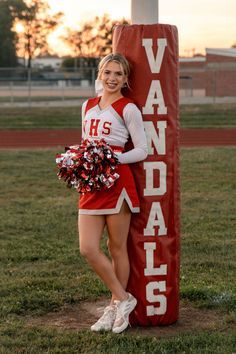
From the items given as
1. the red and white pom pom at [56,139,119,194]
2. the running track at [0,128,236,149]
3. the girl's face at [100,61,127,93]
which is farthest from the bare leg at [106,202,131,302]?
the running track at [0,128,236,149]

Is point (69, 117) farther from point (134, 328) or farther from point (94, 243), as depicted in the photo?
point (94, 243)

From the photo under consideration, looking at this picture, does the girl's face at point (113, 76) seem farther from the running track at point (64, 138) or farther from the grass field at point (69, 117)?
the grass field at point (69, 117)

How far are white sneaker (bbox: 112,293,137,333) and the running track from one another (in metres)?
14.1

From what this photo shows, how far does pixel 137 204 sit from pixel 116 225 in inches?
7.6

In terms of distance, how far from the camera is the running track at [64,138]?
1939 centimetres

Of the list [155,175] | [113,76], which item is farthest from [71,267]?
[113,76]

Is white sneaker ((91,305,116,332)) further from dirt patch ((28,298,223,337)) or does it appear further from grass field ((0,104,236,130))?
grass field ((0,104,236,130))

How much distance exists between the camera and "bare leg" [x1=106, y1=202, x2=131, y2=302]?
→ 184 inches

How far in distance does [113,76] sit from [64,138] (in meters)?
16.6

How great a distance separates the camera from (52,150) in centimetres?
1723

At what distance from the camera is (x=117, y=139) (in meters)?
4.61

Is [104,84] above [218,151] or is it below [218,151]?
above

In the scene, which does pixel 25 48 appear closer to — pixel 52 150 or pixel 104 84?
pixel 52 150

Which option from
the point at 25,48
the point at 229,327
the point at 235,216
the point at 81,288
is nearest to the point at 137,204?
the point at 229,327
